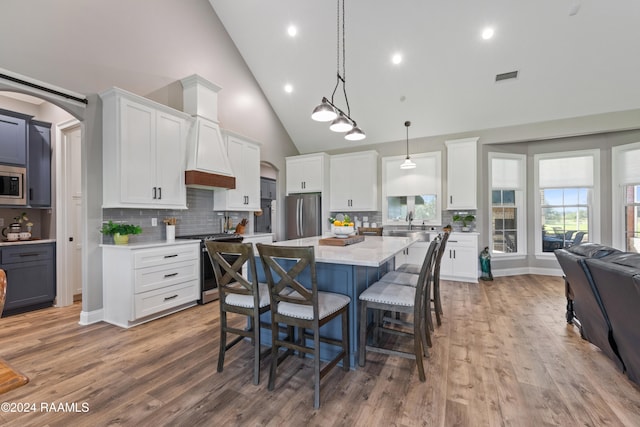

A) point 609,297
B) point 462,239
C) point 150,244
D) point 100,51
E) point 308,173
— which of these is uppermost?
point 100,51

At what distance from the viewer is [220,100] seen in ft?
16.2

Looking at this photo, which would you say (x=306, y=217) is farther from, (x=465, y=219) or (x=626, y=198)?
(x=626, y=198)

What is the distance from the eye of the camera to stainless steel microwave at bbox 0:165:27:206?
356cm

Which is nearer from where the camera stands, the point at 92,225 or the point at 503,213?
the point at 92,225

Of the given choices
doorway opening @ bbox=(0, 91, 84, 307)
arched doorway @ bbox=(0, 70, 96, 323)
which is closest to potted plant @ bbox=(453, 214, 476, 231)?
arched doorway @ bbox=(0, 70, 96, 323)

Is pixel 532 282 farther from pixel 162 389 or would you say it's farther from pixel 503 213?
pixel 162 389

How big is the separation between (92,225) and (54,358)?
1435mm

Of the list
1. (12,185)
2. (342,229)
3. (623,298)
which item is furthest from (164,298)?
(623,298)

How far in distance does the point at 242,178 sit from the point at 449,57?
12.7 feet

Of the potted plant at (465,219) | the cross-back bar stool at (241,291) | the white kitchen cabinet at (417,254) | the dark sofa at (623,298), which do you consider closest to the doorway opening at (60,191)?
the cross-back bar stool at (241,291)

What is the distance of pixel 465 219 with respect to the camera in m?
5.39

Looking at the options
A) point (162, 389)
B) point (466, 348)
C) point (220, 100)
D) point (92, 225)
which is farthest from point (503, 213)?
point (92, 225)

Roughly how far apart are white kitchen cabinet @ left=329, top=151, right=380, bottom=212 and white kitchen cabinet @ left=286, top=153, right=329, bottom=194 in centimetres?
22

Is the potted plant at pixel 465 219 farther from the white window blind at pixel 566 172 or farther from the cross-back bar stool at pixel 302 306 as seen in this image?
the cross-back bar stool at pixel 302 306
